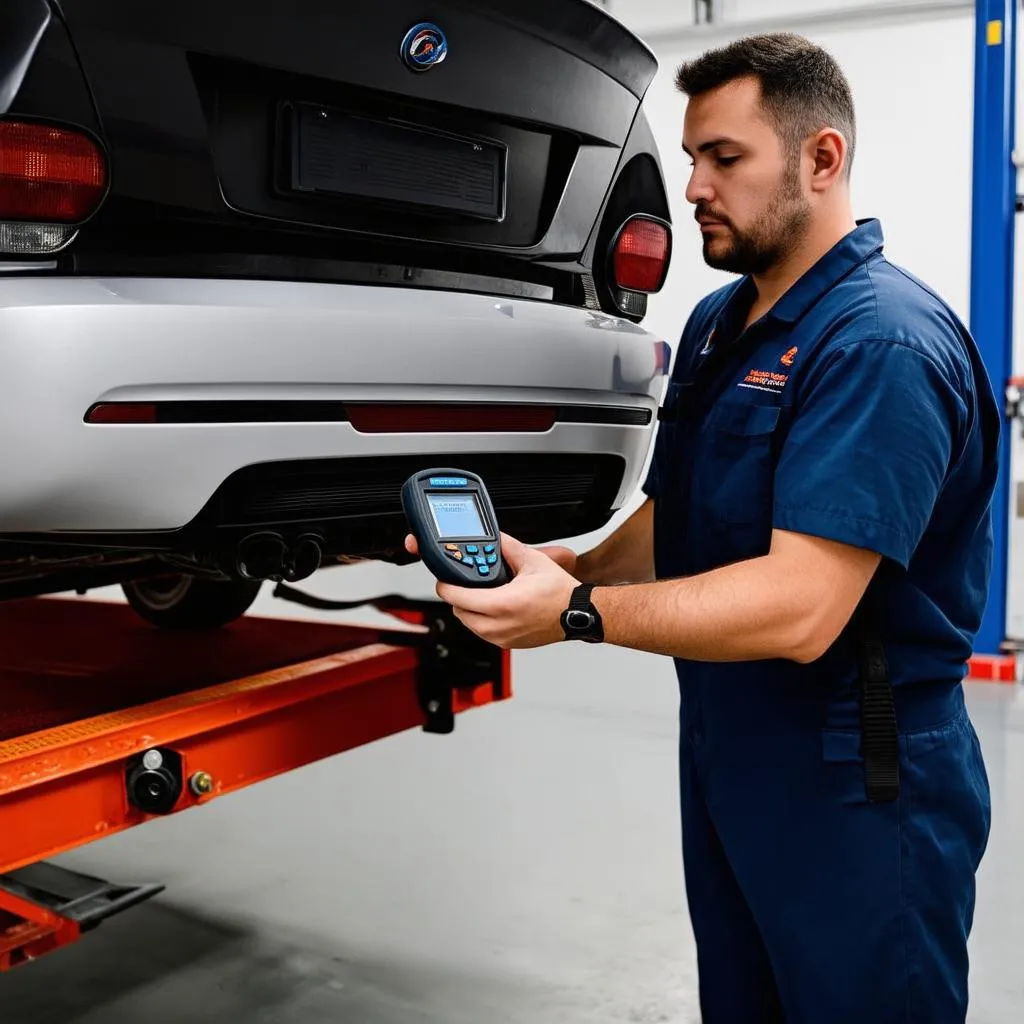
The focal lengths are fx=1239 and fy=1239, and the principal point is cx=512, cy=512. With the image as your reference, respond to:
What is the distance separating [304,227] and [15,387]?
0.49 meters

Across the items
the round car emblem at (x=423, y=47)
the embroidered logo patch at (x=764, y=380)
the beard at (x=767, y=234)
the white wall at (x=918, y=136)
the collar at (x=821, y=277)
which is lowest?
the embroidered logo patch at (x=764, y=380)

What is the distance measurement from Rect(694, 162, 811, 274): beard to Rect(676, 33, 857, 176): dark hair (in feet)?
0.21

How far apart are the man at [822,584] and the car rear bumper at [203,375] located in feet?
1.06

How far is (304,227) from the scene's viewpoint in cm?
174

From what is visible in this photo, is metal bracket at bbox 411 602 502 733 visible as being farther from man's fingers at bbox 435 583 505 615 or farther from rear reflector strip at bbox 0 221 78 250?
rear reflector strip at bbox 0 221 78 250

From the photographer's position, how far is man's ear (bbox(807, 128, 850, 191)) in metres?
1.74

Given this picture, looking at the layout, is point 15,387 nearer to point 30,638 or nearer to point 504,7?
point 504,7

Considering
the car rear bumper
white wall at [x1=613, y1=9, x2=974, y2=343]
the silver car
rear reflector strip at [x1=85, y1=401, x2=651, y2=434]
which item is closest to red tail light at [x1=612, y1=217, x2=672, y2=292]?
the silver car

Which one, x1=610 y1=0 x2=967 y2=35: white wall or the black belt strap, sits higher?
x1=610 y1=0 x2=967 y2=35: white wall

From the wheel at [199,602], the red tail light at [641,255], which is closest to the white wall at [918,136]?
the red tail light at [641,255]

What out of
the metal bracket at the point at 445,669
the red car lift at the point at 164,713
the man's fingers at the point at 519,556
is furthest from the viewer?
the metal bracket at the point at 445,669

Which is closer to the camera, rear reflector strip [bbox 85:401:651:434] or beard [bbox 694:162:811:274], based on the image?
rear reflector strip [bbox 85:401:651:434]

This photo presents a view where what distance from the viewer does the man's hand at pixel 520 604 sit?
1494 millimetres

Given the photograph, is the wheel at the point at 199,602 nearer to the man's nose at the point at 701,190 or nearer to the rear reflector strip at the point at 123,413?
the rear reflector strip at the point at 123,413
